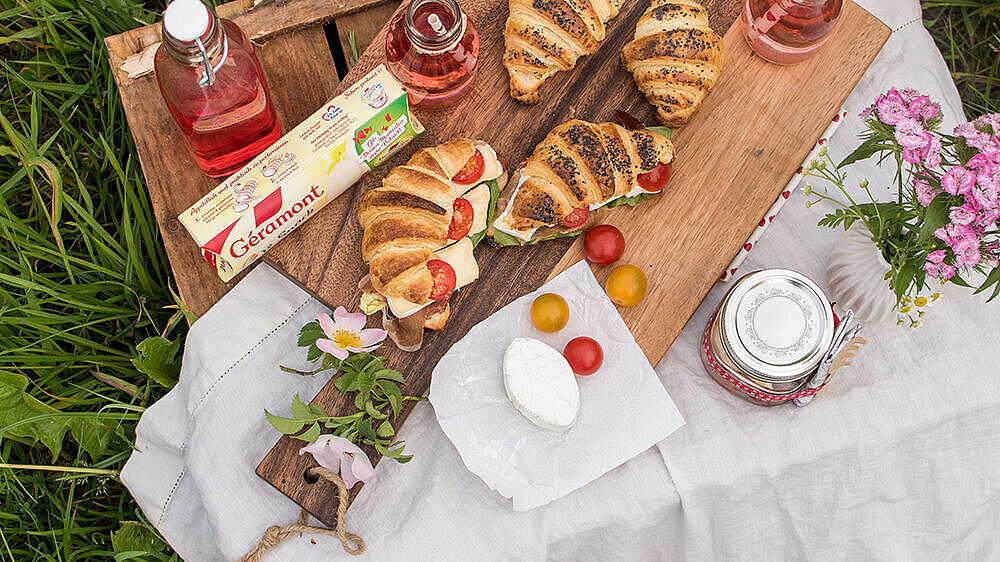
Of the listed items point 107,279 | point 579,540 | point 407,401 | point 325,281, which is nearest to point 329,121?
point 325,281

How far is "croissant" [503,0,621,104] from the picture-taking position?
2344 mm

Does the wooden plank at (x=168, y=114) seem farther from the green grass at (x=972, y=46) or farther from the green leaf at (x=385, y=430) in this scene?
the green grass at (x=972, y=46)

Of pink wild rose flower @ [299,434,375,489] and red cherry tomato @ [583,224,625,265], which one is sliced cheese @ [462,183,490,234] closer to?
red cherry tomato @ [583,224,625,265]

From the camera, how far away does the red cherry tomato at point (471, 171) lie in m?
2.26

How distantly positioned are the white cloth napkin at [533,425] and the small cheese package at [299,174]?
24.4 inches

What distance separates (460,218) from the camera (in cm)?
227

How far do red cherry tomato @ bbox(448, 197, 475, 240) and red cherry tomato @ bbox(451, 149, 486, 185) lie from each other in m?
0.06

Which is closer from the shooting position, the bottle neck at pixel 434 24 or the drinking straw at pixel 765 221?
the bottle neck at pixel 434 24

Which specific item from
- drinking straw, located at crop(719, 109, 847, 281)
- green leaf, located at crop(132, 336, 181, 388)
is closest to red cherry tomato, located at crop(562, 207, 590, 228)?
drinking straw, located at crop(719, 109, 847, 281)

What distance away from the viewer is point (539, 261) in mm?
2350

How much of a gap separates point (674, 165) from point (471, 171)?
67 centimetres

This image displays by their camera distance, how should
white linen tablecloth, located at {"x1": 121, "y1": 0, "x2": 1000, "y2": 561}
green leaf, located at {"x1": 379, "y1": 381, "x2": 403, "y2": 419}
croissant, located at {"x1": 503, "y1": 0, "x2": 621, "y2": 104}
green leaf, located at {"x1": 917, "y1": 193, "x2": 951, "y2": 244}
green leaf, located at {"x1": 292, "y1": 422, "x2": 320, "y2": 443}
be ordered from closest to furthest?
1. green leaf, located at {"x1": 917, "y1": 193, "x2": 951, "y2": 244}
2. green leaf, located at {"x1": 292, "y1": 422, "x2": 320, "y2": 443}
3. green leaf, located at {"x1": 379, "y1": 381, "x2": 403, "y2": 419}
4. white linen tablecloth, located at {"x1": 121, "y1": 0, "x2": 1000, "y2": 561}
5. croissant, located at {"x1": 503, "y1": 0, "x2": 621, "y2": 104}

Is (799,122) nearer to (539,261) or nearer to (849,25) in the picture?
(849,25)

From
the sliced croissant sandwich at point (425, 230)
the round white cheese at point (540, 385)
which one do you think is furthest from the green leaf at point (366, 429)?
the round white cheese at point (540, 385)
